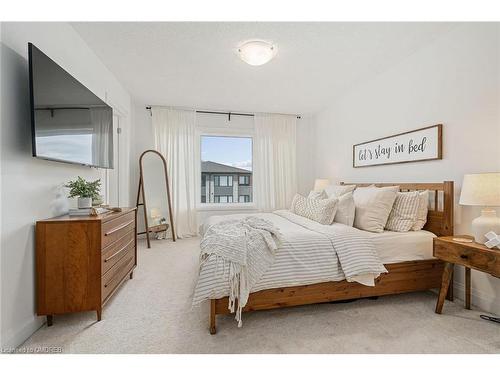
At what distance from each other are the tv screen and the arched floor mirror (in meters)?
1.73

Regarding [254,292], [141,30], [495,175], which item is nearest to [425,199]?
[495,175]

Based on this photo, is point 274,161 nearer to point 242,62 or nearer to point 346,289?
point 242,62

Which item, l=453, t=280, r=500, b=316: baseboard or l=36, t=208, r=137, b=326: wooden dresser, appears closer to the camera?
l=36, t=208, r=137, b=326: wooden dresser

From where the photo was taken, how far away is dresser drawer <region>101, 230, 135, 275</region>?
1.82 metres

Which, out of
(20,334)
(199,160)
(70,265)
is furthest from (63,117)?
(199,160)

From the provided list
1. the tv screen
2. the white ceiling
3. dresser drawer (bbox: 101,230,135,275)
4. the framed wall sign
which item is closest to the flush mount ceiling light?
the white ceiling

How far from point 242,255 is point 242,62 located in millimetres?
2167

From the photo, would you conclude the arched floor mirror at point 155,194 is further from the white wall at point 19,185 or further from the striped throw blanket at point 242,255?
the striped throw blanket at point 242,255

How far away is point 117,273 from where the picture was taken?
6.95 feet

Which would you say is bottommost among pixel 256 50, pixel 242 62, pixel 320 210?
pixel 320 210

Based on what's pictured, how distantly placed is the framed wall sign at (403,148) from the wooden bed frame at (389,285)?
342mm

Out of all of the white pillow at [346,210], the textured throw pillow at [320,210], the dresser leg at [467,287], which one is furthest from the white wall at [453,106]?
the textured throw pillow at [320,210]

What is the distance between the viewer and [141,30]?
7.11 ft

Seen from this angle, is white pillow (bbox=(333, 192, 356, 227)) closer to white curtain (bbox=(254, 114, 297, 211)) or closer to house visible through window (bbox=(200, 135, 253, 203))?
white curtain (bbox=(254, 114, 297, 211))
